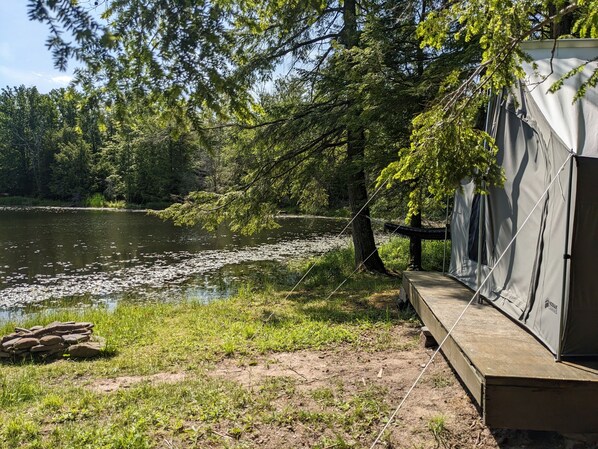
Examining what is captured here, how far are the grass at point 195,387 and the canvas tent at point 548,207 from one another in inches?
61.2

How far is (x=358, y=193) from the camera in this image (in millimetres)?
10984

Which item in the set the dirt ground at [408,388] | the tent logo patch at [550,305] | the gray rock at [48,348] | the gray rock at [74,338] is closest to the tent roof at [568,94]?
the tent logo patch at [550,305]

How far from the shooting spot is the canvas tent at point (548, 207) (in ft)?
11.2

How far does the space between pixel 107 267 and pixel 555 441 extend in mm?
14607

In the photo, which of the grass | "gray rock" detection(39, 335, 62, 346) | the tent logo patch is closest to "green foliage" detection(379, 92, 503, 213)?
the tent logo patch

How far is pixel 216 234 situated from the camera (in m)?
24.6

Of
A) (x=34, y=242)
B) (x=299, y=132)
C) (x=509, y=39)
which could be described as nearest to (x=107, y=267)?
(x=34, y=242)

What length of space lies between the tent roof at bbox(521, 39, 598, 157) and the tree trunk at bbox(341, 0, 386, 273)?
460 centimetres

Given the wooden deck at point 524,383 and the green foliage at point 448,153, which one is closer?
the wooden deck at point 524,383

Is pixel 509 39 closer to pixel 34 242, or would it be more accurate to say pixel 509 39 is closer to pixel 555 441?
pixel 555 441

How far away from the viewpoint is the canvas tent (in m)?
3.42

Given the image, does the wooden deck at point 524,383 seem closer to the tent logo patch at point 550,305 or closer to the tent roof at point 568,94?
the tent logo patch at point 550,305

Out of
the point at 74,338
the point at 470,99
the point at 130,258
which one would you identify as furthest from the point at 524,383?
the point at 130,258

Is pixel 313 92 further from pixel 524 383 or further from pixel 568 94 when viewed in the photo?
pixel 524 383
